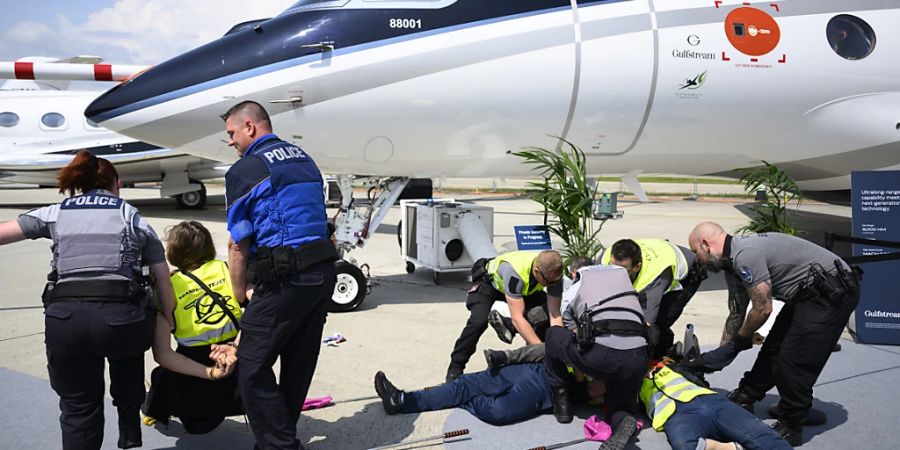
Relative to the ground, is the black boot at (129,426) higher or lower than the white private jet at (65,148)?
lower

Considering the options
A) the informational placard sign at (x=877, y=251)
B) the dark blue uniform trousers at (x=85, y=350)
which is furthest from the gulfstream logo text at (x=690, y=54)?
the dark blue uniform trousers at (x=85, y=350)

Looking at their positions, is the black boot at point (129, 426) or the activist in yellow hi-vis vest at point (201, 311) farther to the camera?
the activist in yellow hi-vis vest at point (201, 311)

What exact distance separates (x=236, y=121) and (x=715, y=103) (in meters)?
5.51

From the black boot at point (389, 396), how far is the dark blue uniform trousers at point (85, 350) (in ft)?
5.32

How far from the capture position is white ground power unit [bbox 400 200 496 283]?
8.20 m

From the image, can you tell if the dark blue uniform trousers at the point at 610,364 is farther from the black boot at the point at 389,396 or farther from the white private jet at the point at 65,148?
the white private jet at the point at 65,148

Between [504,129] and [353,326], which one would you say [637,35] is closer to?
[504,129]

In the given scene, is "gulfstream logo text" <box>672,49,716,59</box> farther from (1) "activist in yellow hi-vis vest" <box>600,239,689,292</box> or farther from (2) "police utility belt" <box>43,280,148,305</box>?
(2) "police utility belt" <box>43,280,148,305</box>

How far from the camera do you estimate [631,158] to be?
25.1 ft

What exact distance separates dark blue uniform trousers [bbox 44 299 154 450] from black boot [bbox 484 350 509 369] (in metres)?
2.11

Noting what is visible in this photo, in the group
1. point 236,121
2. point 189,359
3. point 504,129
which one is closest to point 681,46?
point 504,129

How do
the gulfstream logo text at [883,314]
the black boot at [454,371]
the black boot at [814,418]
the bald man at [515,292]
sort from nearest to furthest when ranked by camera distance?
1. the black boot at [814,418]
2. the bald man at [515,292]
3. the black boot at [454,371]
4. the gulfstream logo text at [883,314]

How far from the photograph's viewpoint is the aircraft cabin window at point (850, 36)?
729 cm

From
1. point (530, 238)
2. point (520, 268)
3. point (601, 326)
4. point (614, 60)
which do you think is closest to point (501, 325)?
point (520, 268)
